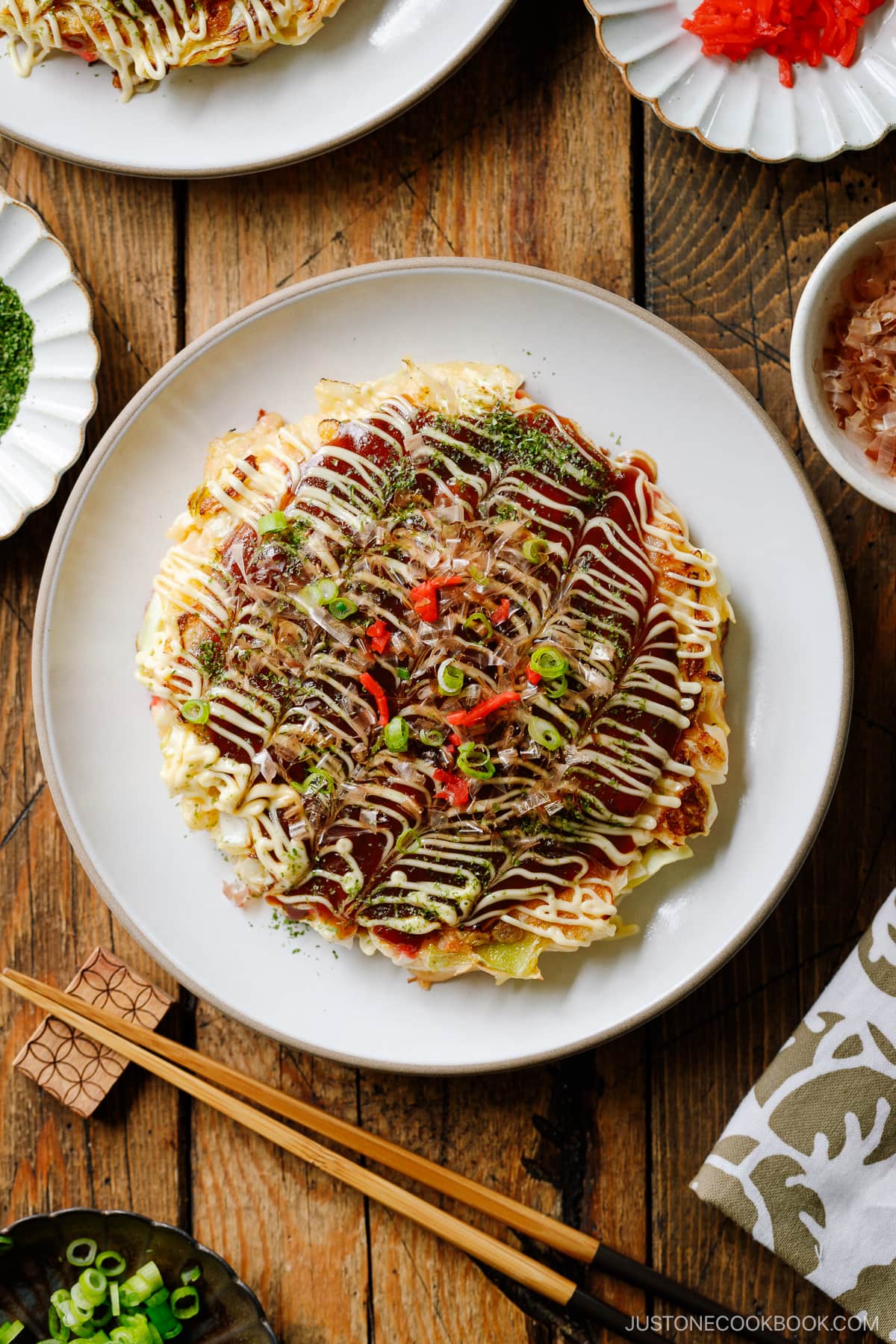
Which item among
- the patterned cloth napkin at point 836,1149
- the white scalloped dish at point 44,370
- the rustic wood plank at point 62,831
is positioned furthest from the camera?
the rustic wood plank at point 62,831

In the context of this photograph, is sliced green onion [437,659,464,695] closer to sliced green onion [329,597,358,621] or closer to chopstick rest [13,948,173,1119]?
sliced green onion [329,597,358,621]

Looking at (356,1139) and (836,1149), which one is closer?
(836,1149)

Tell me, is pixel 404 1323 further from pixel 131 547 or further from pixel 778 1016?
pixel 131 547

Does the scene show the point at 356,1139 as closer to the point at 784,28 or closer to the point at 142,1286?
the point at 142,1286

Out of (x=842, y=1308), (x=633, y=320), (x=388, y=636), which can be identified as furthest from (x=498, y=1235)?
(x=633, y=320)

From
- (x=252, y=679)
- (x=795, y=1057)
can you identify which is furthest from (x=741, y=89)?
(x=795, y=1057)

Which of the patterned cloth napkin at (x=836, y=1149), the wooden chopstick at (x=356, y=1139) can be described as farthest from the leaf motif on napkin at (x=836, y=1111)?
the wooden chopstick at (x=356, y=1139)

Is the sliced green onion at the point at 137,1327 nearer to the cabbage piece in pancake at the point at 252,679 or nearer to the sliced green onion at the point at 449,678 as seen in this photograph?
the cabbage piece in pancake at the point at 252,679
